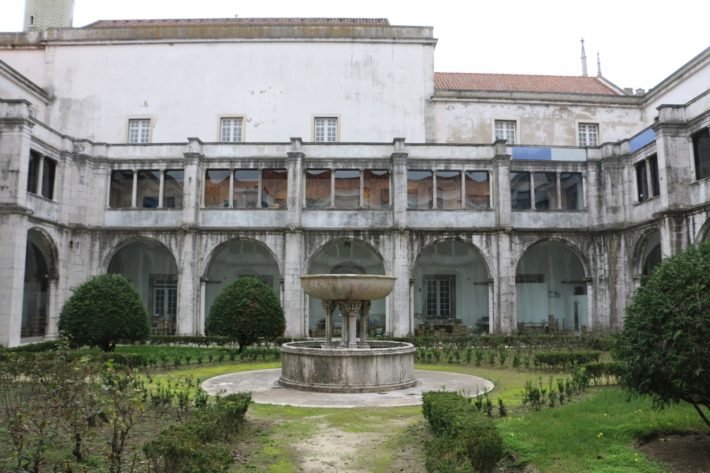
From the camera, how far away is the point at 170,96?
30000 mm

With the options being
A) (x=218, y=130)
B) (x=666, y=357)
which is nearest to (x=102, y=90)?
(x=218, y=130)

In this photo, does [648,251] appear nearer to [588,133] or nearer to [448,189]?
[588,133]

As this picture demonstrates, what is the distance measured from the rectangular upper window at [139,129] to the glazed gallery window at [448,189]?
14.0 metres

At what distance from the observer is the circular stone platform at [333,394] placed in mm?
10047

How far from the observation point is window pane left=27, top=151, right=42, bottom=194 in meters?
22.5

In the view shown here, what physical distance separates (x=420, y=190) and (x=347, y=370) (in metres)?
16.3

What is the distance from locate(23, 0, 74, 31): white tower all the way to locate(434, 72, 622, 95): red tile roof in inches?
860

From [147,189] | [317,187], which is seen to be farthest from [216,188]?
[317,187]

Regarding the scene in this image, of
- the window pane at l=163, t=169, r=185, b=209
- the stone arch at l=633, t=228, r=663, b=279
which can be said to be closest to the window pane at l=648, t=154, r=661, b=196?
the stone arch at l=633, t=228, r=663, b=279

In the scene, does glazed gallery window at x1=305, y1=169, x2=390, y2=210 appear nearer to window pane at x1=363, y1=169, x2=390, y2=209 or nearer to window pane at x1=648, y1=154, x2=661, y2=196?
window pane at x1=363, y1=169, x2=390, y2=209

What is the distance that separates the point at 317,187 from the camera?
2619 cm

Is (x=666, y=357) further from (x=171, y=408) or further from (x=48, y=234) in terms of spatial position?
(x=48, y=234)

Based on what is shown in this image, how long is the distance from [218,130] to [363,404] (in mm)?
22716

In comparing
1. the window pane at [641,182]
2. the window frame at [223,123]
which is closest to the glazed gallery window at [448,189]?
the window pane at [641,182]
